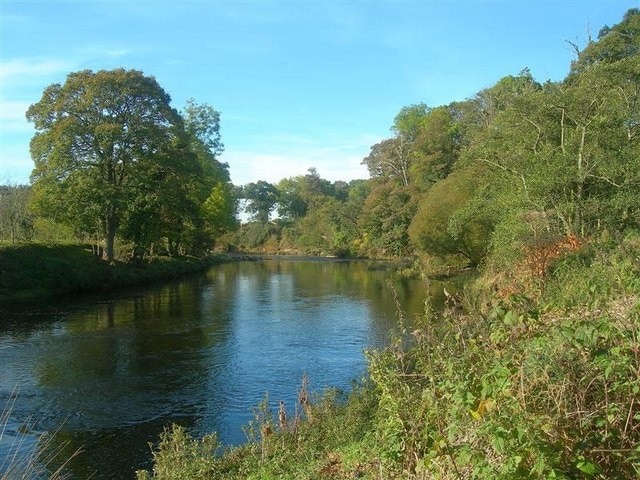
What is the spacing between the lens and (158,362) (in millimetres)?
17281

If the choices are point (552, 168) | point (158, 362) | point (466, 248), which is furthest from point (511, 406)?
point (466, 248)

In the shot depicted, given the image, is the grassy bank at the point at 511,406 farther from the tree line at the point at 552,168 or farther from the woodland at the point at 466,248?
the tree line at the point at 552,168

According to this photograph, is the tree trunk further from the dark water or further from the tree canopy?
the dark water

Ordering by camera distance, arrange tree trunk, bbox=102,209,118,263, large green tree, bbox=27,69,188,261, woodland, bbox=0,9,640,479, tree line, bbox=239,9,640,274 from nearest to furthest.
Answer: woodland, bbox=0,9,640,479 < tree line, bbox=239,9,640,274 < large green tree, bbox=27,69,188,261 < tree trunk, bbox=102,209,118,263

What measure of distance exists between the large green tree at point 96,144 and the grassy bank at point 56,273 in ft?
6.94

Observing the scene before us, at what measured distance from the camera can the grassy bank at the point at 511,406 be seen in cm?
428

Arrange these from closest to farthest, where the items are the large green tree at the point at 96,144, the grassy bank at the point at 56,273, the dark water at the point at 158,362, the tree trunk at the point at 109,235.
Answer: the dark water at the point at 158,362 → the grassy bank at the point at 56,273 → the large green tree at the point at 96,144 → the tree trunk at the point at 109,235

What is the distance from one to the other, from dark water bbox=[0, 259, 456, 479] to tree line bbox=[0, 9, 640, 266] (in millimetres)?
7421

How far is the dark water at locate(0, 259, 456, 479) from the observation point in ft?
38.2

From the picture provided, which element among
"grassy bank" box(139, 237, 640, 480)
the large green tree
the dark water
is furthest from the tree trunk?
"grassy bank" box(139, 237, 640, 480)

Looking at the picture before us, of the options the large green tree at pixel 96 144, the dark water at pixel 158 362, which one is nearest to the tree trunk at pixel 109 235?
the large green tree at pixel 96 144

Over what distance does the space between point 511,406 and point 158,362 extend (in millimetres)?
14212

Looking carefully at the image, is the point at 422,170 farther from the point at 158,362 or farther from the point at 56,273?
the point at 158,362

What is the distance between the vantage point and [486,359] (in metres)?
5.63
